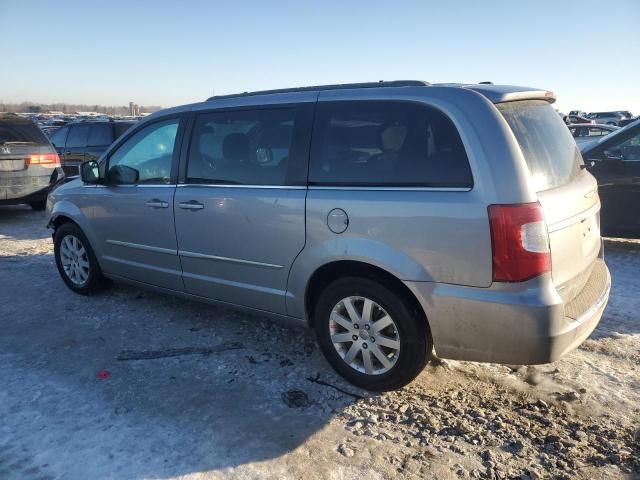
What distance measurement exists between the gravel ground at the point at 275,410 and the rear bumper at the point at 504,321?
1.46ft

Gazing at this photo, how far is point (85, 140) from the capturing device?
45.1ft

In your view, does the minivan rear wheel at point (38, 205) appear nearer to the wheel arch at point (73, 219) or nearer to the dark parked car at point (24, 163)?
the dark parked car at point (24, 163)

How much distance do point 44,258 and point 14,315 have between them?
7.29 feet

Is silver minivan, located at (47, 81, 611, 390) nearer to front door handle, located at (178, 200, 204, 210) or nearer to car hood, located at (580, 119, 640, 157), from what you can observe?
front door handle, located at (178, 200, 204, 210)

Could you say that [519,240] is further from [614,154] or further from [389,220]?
[614,154]

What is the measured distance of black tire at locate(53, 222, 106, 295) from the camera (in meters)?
5.08

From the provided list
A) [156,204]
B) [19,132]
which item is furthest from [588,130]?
[19,132]

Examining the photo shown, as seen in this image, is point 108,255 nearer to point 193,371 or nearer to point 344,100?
point 193,371

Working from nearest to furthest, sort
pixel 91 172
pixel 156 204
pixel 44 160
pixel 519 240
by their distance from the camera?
pixel 519 240 < pixel 156 204 < pixel 91 172 < pixel 44 160

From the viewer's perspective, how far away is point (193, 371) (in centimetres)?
362

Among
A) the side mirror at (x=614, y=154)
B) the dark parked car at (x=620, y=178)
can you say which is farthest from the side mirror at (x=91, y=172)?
the side mirror at (x=614, y=154)

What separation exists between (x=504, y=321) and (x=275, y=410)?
1.43 m

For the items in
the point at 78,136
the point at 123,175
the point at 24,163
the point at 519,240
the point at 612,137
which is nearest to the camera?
the point at 519,240

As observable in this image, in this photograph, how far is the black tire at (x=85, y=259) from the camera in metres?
5.08
